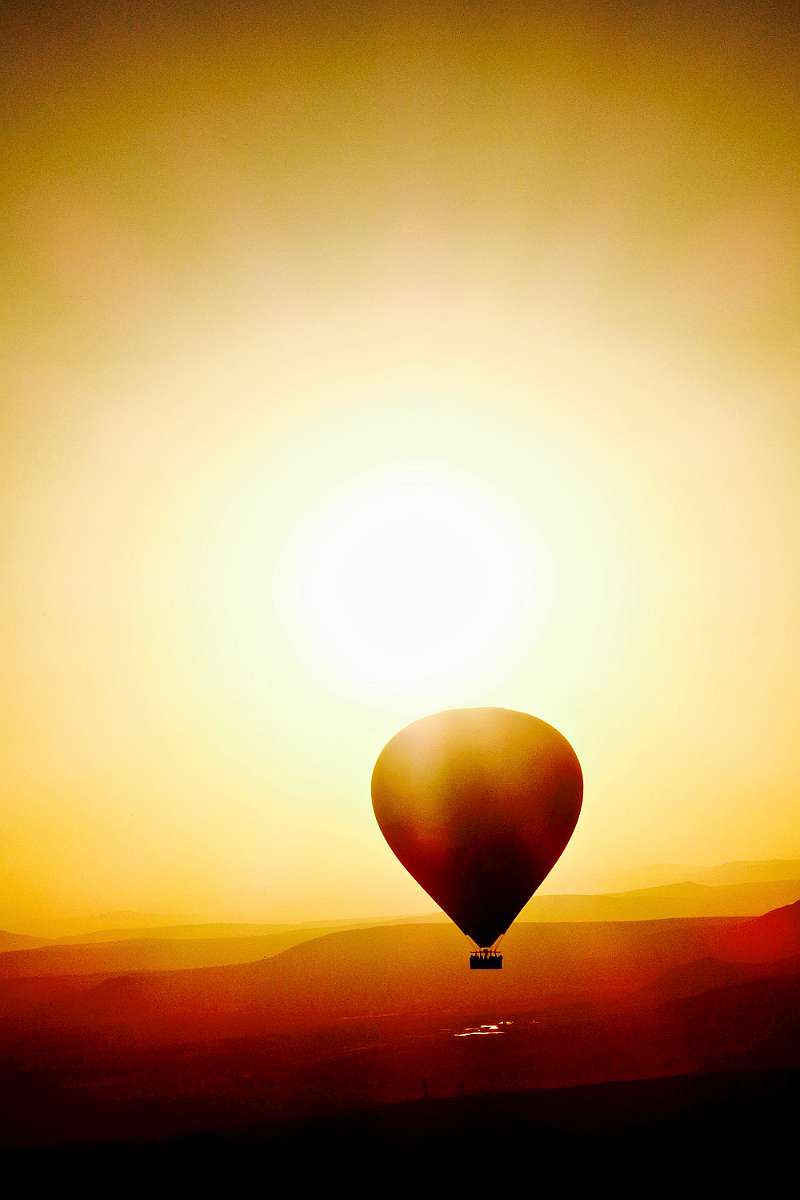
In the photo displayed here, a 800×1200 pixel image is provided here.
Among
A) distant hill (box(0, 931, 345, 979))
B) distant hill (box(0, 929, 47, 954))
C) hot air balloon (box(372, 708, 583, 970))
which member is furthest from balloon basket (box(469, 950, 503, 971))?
distant hill (box(0, 929, 47, 954))

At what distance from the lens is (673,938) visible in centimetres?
5734

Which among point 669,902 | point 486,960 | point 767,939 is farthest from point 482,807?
point 669,902

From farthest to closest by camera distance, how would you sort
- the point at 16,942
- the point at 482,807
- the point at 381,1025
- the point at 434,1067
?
the point at 16,942
the point at 381,1025
the point at 434,1067
the point at 482,807

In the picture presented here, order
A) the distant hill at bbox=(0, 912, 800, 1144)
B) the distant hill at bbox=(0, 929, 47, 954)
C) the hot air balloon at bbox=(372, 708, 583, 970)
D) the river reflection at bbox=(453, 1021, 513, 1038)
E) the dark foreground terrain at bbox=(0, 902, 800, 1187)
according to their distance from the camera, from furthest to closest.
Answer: the distant hill at bbox=(0, 929, 47, 954), the river reflection at bbox=(453, 1021, 513, 1038), the distant hill at bbox=(0, 912, 800, 1144), the hot air balloon at bbox=(372, 708, 583, 970), the dark foreground terrain at bbox=(0, 902, 800, 1187)

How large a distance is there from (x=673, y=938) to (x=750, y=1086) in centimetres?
4475

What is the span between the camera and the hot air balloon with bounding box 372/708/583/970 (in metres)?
15.2

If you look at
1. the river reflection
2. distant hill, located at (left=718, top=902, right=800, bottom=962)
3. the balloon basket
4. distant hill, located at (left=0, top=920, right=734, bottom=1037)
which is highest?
the balloon basket

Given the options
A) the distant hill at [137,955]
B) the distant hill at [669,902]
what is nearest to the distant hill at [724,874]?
the distant hill at [669,902]

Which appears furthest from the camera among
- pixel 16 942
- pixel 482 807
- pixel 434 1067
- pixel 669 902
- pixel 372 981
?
pixel 669 902

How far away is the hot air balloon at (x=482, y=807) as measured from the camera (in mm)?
15195

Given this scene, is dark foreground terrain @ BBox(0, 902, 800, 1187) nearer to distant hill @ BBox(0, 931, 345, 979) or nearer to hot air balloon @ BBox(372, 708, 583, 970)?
hot air balloon @ BBox(372, 708, 583, 970)

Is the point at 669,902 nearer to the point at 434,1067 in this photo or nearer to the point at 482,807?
the point at 434,1067

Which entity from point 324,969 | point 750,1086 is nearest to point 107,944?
point 324,969

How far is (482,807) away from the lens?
15164 mm
